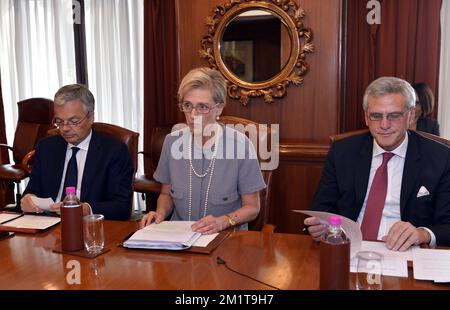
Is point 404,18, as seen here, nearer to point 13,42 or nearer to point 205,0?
point 205,0

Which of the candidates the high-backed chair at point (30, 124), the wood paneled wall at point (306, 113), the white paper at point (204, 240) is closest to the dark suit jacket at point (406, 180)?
the white paper at point (204, 240)

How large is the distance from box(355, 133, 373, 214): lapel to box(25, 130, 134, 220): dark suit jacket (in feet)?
3.43

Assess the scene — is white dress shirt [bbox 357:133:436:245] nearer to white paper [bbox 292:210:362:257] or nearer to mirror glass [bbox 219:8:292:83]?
white paper [bbox 292:210:362:257]

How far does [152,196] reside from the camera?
12.8ft

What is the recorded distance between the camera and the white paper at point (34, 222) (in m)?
1.78

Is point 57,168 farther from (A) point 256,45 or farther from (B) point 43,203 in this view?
(A) point 256,45

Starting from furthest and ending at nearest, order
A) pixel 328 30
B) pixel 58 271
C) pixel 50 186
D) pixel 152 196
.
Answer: pixel 152 196, pixel 328 30, pixel 50 186, pixel 58 271

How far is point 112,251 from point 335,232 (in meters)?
0.77

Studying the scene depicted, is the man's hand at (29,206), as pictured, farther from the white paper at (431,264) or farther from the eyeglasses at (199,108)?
the white paper at (431,264)

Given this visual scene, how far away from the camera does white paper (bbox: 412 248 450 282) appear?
1.23 metres

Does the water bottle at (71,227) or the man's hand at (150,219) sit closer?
the water bottle at (71,227)

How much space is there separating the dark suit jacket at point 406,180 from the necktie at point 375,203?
4cm

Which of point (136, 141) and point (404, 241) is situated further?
point (136, 141)
